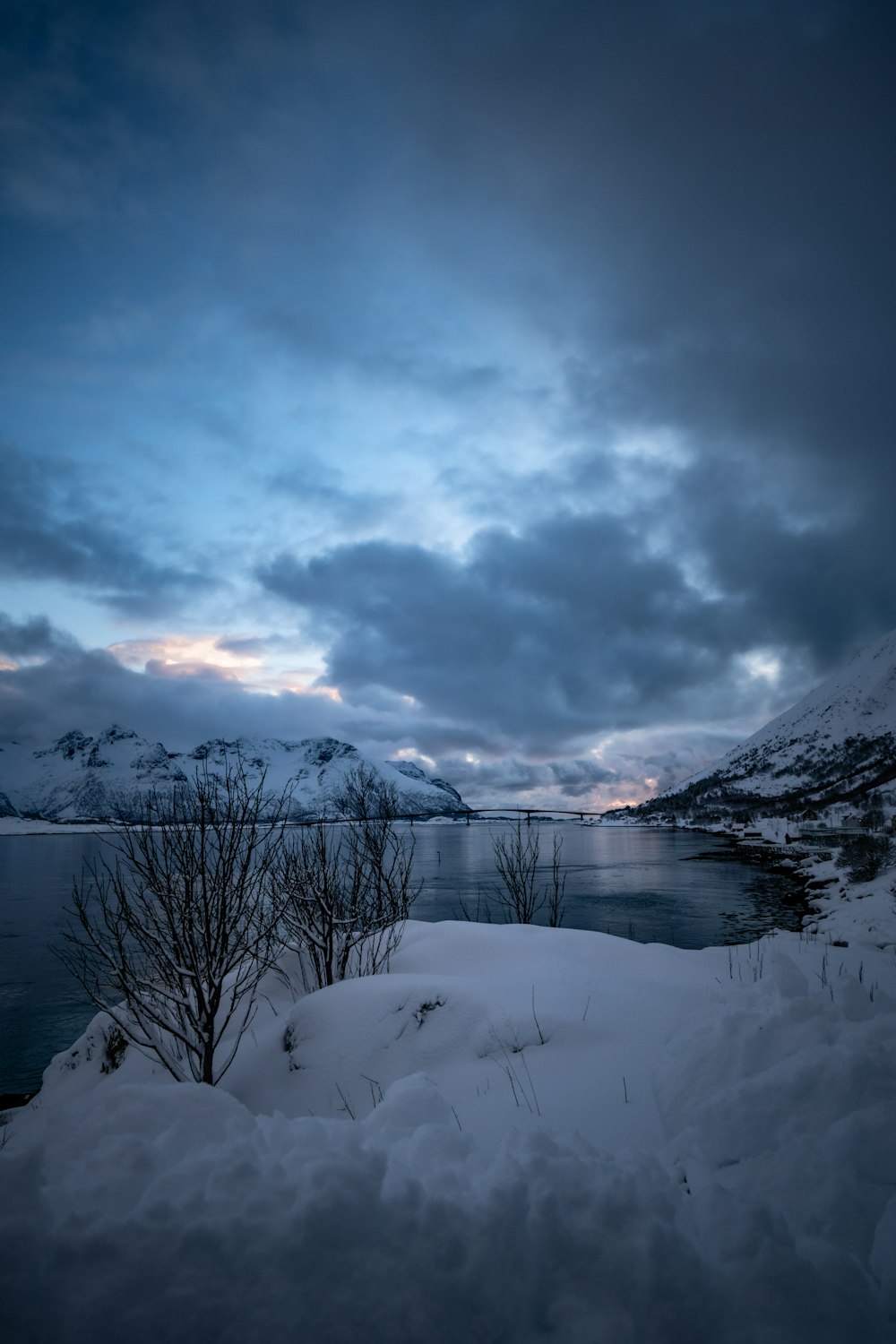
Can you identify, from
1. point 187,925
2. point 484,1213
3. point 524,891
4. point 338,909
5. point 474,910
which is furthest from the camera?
point 474,910

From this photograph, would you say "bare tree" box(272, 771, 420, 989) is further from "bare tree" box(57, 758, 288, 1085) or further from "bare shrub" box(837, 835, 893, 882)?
"bare shrub" box(837, 835, 893, 882)

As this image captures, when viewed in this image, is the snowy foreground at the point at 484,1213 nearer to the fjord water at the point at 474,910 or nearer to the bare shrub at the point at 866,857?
the fjord water at the point at 474,910

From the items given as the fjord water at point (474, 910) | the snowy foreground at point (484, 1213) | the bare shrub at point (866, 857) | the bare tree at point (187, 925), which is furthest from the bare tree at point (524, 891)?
the bare shrub at point (866, 857)

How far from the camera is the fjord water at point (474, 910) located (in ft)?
61.4

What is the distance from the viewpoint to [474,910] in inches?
1469

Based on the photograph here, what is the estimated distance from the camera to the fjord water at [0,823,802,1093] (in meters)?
18.7

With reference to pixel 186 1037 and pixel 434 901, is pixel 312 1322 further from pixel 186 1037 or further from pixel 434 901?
pixel 434 901

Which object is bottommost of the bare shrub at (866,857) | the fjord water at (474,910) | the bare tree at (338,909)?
the fjord water at (474,910)

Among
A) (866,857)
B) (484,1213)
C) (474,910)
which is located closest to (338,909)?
(484,1213)

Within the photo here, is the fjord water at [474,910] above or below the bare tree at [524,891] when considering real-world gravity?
below

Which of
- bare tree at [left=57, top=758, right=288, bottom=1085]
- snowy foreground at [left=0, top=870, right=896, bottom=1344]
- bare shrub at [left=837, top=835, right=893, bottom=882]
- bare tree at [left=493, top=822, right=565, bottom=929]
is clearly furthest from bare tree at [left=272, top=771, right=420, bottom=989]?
bare shrub at [left=837, top=835, right=893, bottom=882]

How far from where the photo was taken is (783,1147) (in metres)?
3.75

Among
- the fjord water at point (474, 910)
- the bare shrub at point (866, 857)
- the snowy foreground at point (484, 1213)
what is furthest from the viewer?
the bare shrub at point (866, 857)

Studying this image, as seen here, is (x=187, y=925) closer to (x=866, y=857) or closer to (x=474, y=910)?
(x=474, y=910)
